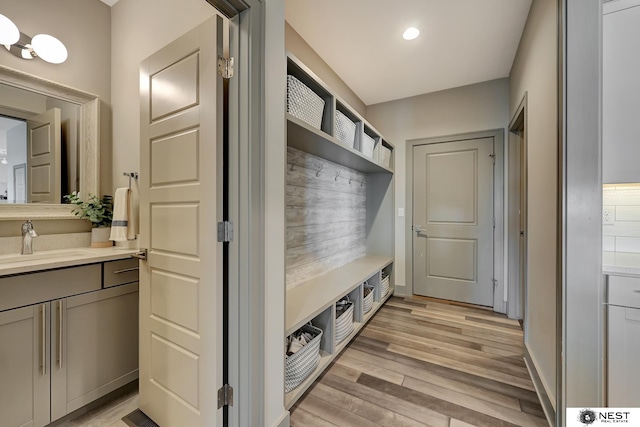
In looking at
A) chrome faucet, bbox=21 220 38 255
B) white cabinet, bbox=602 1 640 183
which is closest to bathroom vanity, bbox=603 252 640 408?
white cabinet, bbox=602 1 640 183

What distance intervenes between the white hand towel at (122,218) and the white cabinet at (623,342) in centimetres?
290

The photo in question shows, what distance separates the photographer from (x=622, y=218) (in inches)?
65.6

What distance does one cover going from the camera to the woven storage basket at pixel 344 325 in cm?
200

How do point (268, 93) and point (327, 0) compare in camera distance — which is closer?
point (268, 93)

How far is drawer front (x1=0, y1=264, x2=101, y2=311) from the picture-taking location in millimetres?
1143

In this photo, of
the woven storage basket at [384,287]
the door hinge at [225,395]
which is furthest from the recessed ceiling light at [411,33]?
the door hinge at [225,395]

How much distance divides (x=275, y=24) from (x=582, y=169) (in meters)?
1.65

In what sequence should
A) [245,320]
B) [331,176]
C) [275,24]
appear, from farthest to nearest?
[331,176], [275,24], [245,320]

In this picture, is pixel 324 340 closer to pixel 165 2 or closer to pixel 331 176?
pixel 331 176

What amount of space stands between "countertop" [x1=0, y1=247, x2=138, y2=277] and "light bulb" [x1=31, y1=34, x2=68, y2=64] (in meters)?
1.29

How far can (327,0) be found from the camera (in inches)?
71.7

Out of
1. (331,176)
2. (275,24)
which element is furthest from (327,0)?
(331,176)

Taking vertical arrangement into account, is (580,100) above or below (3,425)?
above

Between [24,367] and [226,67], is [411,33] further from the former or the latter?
[24,367]
